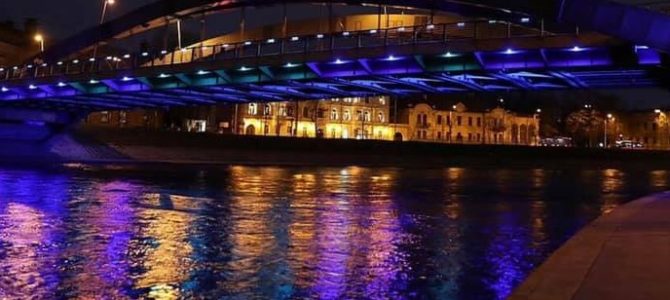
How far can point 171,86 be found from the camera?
6341 centimetres

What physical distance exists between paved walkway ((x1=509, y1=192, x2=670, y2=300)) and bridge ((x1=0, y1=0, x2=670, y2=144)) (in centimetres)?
2210

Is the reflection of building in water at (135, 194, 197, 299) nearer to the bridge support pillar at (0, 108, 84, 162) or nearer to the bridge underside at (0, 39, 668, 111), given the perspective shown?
the bridge underside at (0, 39, 668, 111)

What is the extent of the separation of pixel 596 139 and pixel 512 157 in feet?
251

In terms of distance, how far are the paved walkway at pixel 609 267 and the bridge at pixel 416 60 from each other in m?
22.1

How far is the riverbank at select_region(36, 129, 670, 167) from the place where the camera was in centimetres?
9581

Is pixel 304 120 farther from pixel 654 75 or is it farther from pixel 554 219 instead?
pixel 554 219

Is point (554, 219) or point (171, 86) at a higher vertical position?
point (171, 86)

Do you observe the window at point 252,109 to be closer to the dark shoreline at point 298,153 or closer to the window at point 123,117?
the window at point 123,117

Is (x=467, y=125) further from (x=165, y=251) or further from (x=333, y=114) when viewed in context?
(x=165, y=251)

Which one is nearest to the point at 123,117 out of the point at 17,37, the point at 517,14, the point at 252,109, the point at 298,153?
the point at 252,109

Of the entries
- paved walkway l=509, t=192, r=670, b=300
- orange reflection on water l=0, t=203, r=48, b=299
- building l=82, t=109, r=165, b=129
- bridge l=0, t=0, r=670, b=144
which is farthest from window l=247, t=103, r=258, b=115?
paved walkway l=509, t=192, r=670, b=300

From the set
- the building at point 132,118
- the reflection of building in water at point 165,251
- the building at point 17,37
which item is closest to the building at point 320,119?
the building at point 132,118

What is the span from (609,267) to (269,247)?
6.84 metres

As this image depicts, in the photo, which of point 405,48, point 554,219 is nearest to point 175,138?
point 405,48
